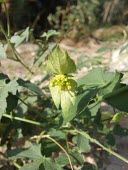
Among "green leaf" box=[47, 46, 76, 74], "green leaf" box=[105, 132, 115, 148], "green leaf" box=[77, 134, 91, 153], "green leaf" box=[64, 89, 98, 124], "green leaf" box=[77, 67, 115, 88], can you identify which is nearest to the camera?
"green leaf" box=[47, 46, 76, 74]

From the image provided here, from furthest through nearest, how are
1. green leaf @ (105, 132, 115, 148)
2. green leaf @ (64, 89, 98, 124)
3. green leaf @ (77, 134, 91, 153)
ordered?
1. green leaf @ (105, 132, 115, 148)
2. green leaf @ (77, 134, 91, 153)
3. green leaf @ (64, 89, 98, 124)

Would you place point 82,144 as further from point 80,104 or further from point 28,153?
point 80,104

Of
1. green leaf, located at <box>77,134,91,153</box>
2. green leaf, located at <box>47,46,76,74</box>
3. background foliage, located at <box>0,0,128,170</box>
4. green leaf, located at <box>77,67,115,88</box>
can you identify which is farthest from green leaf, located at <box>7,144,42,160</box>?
green leaf, located at <box>47,46,76,74</box>

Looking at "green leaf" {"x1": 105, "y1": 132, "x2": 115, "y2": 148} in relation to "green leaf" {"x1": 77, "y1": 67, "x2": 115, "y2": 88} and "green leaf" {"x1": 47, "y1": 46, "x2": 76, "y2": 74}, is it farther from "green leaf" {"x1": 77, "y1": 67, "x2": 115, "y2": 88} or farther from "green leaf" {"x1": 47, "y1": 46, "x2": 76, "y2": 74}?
"green leaf" {"x1": 47, "y1": 46, "x2": 76, "y2": 74}

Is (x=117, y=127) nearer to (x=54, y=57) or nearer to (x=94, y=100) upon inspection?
(x=94, y=100)

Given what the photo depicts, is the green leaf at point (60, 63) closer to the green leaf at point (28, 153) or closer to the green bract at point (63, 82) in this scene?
the green bract at point (63, 82)

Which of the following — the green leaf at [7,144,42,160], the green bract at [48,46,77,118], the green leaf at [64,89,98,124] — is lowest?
the green leaf at [7,144,42,160]
